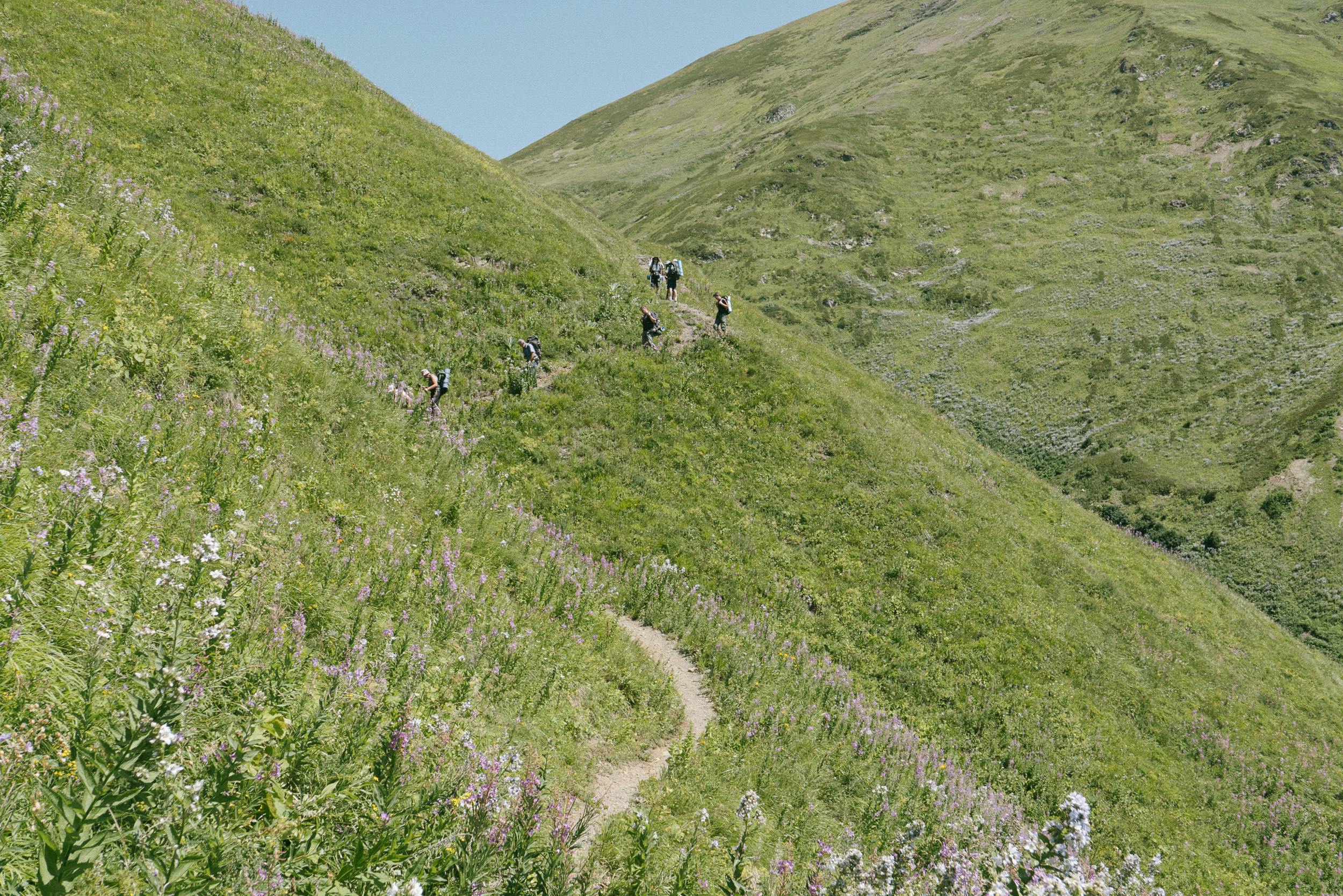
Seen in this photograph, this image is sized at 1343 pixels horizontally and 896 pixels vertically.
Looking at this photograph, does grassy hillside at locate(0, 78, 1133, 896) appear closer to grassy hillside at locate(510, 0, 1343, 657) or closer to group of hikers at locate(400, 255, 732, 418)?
group of hikers at locate(400, 255, 732, 418)

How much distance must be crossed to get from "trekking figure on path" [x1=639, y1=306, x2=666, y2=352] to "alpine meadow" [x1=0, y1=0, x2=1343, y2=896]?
0.71 feet

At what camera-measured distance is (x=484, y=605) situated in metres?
9.24

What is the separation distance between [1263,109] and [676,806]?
118 meters

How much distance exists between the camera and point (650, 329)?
2536 cm

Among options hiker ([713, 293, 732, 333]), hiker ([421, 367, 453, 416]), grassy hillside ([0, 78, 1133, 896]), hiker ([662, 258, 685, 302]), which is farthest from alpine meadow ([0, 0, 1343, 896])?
hiker ([421, 367, 453, 416])

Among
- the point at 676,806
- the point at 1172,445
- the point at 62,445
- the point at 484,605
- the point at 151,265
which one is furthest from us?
the point at 1172,445

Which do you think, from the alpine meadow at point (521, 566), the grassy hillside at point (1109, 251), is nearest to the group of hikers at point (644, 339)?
the alpine meadow at point (521, 566)

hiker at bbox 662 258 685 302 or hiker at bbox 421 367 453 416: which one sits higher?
hiker at bbox 662 258 685 302

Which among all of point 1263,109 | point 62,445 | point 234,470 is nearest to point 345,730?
point 62,445

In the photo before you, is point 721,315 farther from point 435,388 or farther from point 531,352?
point 435,388

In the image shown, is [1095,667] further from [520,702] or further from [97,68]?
[97,68]

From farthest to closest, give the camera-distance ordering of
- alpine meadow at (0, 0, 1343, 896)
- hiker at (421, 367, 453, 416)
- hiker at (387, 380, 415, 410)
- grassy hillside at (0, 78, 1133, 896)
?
hiker at (421, 367, 453, 416) → hiker at (387, 380, 415, 410) → alpine meadow at (0, 0, 1343, 896) → grassy hillside at (0, 78, 1133, 896)

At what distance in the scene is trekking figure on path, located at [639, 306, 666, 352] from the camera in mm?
25062

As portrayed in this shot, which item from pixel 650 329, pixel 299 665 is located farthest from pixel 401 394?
pixel 299 665
